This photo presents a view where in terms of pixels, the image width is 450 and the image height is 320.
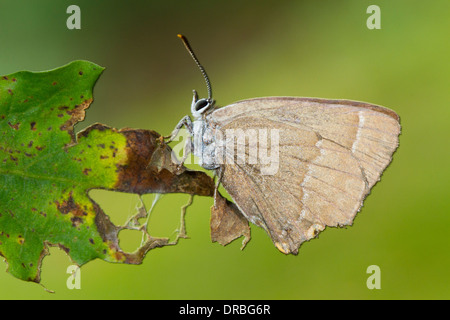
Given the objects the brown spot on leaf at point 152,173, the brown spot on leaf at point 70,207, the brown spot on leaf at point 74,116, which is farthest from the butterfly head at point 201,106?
the brown spot on leaf at point 70,207

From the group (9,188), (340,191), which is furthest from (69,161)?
(340,191)

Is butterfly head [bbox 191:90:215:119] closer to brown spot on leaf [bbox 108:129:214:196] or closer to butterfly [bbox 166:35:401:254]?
butterfly [bbox 166:35:401:254]

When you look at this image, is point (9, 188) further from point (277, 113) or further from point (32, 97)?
point (277, 113)

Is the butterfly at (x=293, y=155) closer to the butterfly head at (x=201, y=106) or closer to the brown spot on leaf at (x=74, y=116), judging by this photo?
the butterfly head at (x=201, y=106)

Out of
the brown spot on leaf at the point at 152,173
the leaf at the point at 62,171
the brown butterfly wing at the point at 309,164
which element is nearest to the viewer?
the leaf at the point at 62,171

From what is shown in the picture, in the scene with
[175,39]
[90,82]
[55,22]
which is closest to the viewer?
[90,82]

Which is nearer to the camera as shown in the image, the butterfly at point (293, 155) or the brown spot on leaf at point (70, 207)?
the brown spot on leaf at point (70, 207)

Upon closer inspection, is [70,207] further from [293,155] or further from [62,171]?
[293,155]

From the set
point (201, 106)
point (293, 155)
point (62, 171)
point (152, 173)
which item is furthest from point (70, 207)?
point (293, 155)
